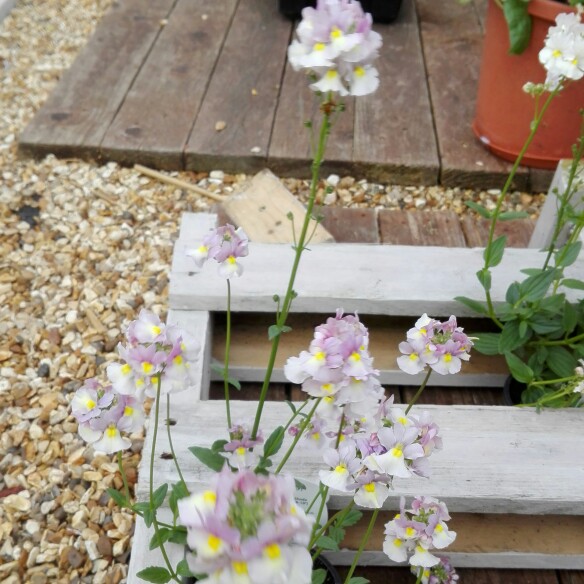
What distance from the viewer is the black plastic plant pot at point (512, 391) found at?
4.43 ft

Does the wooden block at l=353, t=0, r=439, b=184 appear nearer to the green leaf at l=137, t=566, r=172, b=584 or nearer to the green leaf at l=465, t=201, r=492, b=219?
the green leaf at l=465, t=201, r=492, b=219

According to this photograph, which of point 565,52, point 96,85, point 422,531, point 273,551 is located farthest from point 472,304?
point 96,85

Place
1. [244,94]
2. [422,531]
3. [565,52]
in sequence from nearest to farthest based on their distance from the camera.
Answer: [422,531], [565,52], [244,94]

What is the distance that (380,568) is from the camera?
1.20m

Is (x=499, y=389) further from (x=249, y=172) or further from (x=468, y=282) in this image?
(x=249, y=172)

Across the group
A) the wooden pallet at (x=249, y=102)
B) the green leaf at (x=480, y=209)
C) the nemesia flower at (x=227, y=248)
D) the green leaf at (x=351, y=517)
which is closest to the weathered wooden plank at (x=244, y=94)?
the wooden pallet at (x=249, y=102)

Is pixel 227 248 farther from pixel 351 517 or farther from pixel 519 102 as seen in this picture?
pixel 519 102

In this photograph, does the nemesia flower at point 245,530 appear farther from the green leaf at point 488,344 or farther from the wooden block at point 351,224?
the wooden block at point 351,224

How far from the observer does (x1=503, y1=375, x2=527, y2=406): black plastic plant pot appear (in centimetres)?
135

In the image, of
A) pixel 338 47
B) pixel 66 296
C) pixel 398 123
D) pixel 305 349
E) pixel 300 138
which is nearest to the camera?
pixel 338 47

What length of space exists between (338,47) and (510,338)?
78 cm

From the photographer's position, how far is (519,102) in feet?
6.53

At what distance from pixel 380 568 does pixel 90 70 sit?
210cm

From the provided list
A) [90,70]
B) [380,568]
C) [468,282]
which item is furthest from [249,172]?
[380,568]
